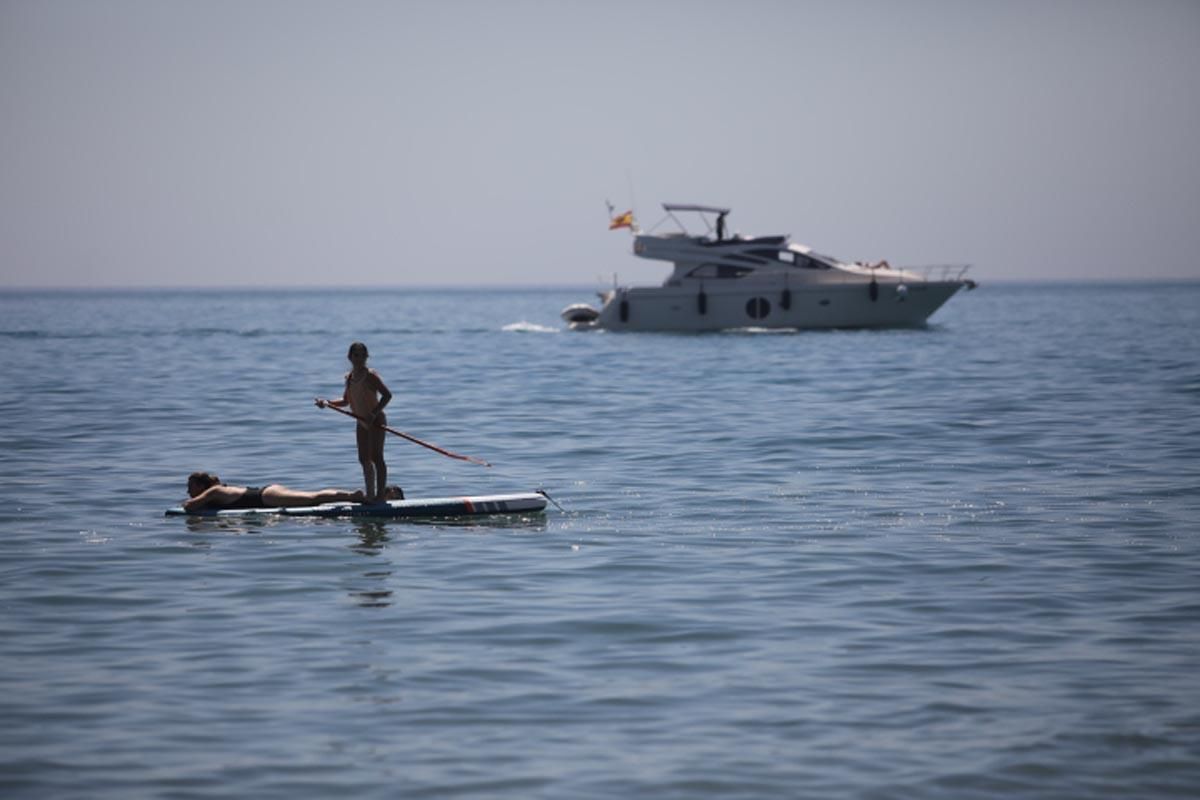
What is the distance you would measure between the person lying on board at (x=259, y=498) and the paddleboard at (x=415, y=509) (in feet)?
0.29

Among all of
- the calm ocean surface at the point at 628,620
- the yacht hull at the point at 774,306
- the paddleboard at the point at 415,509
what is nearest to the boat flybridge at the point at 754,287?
the yacht hull at the point at 774,306

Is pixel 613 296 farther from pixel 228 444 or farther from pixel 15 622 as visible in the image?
pixel 15 622

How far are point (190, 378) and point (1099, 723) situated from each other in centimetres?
3614

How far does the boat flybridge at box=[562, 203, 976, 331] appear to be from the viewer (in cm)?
5862

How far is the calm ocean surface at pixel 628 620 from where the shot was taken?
27.4 feet

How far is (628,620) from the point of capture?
1151cm

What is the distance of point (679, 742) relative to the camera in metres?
8.67

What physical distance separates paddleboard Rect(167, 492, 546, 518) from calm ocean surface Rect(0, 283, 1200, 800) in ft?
0.57

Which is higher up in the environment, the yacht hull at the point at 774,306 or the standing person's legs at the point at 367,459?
the yacht hull at the point at 774,306

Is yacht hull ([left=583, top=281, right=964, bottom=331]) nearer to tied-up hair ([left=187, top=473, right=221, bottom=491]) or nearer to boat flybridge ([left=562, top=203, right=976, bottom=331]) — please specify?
boat flybridge ([left=562, top=203, right=976, bottom=331])

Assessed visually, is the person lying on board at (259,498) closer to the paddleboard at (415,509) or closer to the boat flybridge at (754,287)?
the paddleboard at (415,509)

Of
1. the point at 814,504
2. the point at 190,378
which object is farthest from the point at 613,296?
the point at 814,504

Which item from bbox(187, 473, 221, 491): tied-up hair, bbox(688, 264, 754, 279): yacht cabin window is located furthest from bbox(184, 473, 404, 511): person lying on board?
bbox(688, 264, 754, 279): yacht cabin window

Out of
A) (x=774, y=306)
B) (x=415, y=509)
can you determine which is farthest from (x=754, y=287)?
(x=415, y=509)
